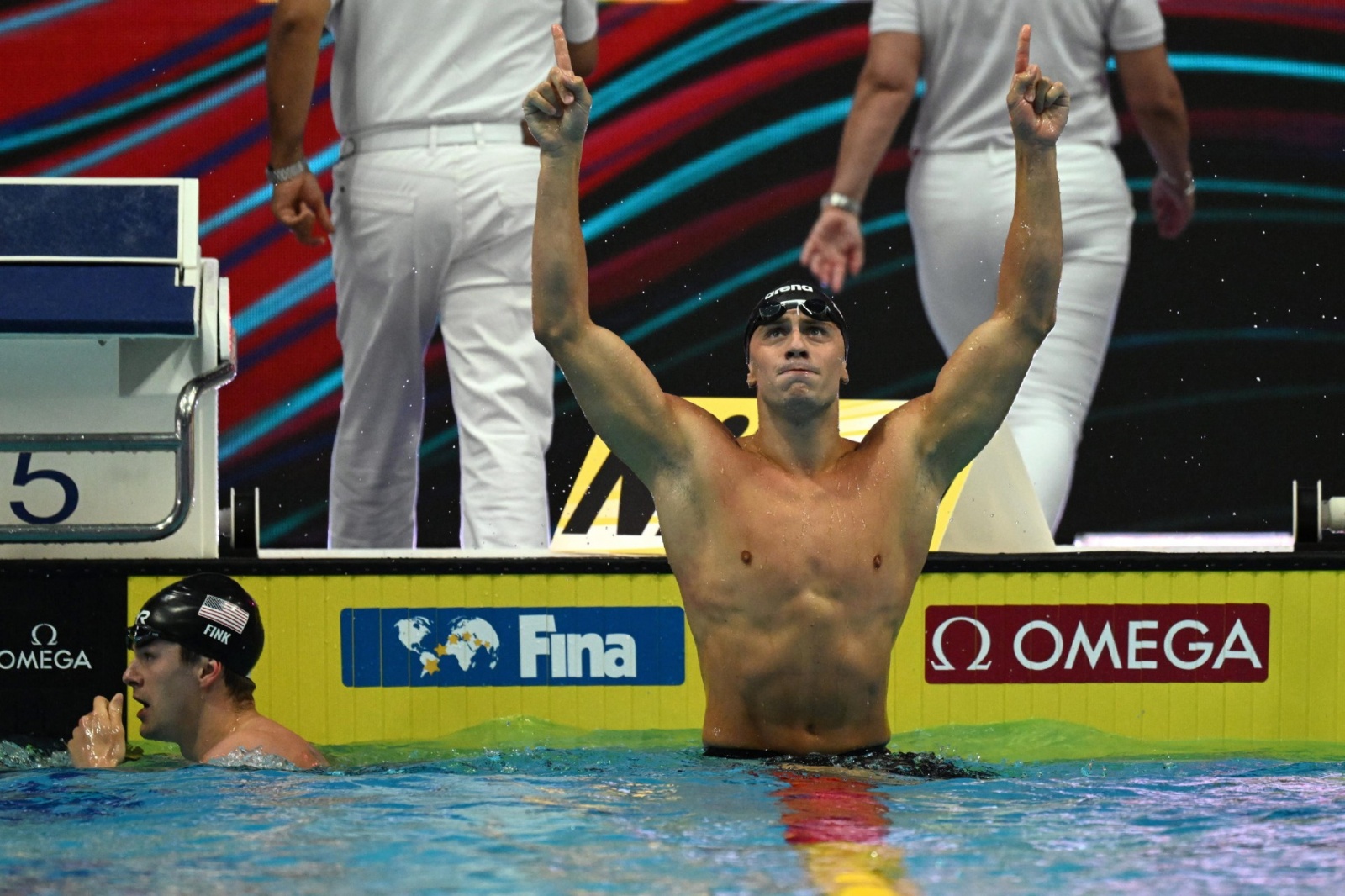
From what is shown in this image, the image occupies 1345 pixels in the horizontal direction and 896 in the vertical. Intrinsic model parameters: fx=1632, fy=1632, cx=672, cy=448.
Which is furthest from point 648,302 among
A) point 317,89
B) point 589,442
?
point 317,89

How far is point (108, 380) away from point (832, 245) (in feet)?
9.40

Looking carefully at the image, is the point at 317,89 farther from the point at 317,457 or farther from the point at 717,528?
the point at 717,528

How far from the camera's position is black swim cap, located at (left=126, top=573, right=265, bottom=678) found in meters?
3.68

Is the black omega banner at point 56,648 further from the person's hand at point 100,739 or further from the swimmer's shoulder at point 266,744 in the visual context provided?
the swimmer's shoulder at point 266,744

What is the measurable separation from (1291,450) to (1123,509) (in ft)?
2.24

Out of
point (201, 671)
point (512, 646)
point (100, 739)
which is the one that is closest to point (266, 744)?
point (201, 671)

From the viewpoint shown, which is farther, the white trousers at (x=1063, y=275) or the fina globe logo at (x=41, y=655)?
the white trousers at (x=1063, y=275)

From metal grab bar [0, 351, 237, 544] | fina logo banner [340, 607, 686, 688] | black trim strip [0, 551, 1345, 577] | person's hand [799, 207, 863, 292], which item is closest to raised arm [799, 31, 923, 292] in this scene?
person's hand [799, 207, 863, 292]

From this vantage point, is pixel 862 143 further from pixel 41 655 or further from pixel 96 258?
pixel 41 655

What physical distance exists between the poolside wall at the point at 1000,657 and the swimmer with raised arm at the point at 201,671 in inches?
26.1

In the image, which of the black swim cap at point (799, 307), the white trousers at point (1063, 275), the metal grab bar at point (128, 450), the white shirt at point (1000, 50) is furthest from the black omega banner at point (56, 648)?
the white shirt at point (1000, 50)

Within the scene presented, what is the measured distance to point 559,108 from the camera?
9.96 ft

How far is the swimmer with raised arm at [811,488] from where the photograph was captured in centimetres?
321

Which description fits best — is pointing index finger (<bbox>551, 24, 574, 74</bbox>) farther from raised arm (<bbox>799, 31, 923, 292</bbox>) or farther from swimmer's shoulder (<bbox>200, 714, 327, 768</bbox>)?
raised arm (<bbox>799, 31, 923, 292</bbox>)
